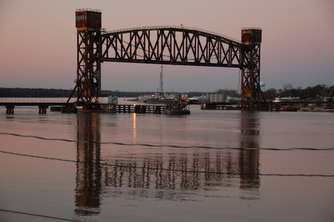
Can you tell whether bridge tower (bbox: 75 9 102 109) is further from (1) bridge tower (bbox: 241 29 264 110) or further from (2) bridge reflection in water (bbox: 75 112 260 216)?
(2) bridge reflection in water (bbox: 75 112 260 216)

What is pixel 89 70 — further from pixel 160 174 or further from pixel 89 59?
pixel 160 174

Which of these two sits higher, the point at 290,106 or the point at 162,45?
the point at 162,45

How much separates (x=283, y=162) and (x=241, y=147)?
23.3 ft

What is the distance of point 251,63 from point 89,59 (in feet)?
114

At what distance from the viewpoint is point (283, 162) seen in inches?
955

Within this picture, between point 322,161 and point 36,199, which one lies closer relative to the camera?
point 36,199

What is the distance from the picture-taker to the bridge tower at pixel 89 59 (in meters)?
89.0

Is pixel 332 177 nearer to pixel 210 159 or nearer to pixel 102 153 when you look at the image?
pixel 210 159

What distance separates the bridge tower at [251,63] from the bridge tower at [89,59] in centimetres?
3210

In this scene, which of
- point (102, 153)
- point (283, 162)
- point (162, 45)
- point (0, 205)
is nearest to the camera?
point (0, 205)

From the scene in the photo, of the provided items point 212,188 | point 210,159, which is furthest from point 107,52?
point 212,188

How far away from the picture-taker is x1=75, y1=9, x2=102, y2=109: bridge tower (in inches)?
3504

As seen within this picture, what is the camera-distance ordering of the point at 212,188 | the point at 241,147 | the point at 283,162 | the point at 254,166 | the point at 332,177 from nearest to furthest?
the point at 212,188, the point at 332,177, the point at 254,166, the point at 283,162, the point at 241,147

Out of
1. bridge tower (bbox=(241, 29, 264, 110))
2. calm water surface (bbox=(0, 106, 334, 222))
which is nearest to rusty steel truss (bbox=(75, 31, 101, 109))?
bridge tower (bbox=(241, 29, 264, 110))
